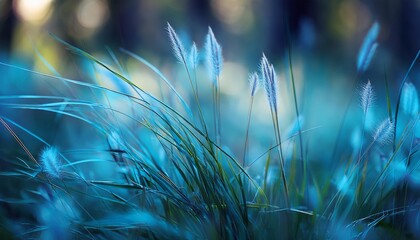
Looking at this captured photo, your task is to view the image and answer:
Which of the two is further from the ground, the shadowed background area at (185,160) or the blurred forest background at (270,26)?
the blurred forest background at (270,26)

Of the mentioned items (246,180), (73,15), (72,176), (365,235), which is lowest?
(365,235)

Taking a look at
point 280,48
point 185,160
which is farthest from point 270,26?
point 185,160

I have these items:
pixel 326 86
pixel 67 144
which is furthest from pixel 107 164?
pixel 326 86

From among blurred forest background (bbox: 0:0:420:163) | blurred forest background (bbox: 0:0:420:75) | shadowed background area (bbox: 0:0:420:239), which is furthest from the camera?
blurred forest background (bbox: 0:0:420:75)

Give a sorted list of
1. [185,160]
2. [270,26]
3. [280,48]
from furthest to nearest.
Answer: [270,26] < [280,48] < [185,160]

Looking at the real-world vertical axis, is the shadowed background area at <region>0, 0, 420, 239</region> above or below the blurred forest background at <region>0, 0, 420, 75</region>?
below

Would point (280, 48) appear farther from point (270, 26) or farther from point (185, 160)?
point (185, 160)

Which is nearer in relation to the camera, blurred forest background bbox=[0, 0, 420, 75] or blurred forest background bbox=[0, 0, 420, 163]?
blurred forest background bbox=[0, 0, 420, 163]

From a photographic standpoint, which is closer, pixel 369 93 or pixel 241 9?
pixel 369 93

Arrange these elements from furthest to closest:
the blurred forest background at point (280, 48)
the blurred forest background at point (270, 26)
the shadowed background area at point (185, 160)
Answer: the blurred forest background at point (270, 26)
the blurred forest background at point (280, 48)
the shadowed background area at point (185, 160)

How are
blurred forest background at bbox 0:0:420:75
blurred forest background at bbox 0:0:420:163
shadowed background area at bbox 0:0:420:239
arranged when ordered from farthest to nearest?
1. blurred forest background at bbox 0:0:420:75
2. blurred forest background at bbox 0:0:420:163
3. shadowed background area at bbox 0:0:420:239

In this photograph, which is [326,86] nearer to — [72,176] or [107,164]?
[107,164]
